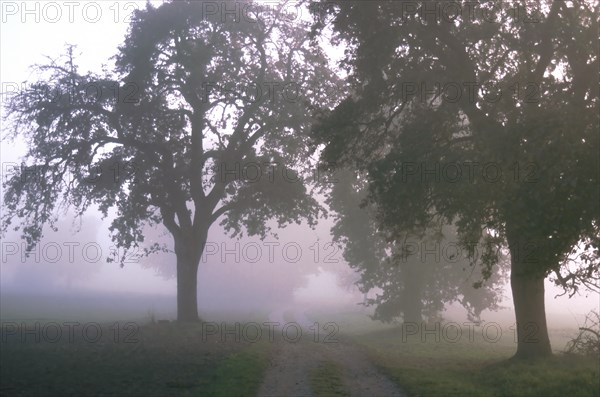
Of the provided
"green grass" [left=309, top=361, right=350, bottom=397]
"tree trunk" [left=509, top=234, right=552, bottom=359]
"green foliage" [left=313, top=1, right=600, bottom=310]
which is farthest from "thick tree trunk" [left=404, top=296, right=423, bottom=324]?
"green grass" [left=309, top=361, right=350, bottom=397]

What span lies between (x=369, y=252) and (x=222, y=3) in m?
19.9

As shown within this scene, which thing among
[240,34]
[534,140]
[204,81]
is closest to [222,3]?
[240,34]

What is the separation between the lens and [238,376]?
16719 mm

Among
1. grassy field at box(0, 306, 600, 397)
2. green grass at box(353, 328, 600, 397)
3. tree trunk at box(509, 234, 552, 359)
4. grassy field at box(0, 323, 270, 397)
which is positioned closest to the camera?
grassy field at box(0, 323, 270, 397)

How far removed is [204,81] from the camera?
108 feet

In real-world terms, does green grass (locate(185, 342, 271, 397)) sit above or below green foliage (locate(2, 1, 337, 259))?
below

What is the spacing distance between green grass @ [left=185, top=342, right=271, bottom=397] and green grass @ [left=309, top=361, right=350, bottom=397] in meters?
1.61

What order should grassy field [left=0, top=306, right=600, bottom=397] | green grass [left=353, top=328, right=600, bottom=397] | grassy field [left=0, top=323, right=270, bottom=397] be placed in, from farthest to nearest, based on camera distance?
green grass [left=353, top=328, right=600, bottom=397], grassy field [left=0, top=306, right=600, bottom=397], grassy field [left=0, top=323, right=270, bottom=397]

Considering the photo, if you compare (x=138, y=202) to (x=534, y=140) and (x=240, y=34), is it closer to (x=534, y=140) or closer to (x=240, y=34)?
(x=240, y=34)

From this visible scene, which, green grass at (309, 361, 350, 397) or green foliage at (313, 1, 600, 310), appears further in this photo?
green foliage at (313, 1, 600, 310)

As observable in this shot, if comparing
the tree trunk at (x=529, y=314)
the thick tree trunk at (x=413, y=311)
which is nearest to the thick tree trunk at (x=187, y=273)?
the thick tree trunk at (x=413, y=311)

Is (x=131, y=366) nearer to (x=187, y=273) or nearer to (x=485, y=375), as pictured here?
(x=485, y=375)

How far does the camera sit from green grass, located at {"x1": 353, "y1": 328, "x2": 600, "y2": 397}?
47.6 ft

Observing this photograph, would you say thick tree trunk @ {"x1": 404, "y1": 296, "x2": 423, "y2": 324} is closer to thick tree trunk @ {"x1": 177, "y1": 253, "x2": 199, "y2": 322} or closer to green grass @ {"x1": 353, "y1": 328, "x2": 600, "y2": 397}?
thick tree trunk @ {"x1": 177, "y1": 253, "x2": 199, "y2": 322}
